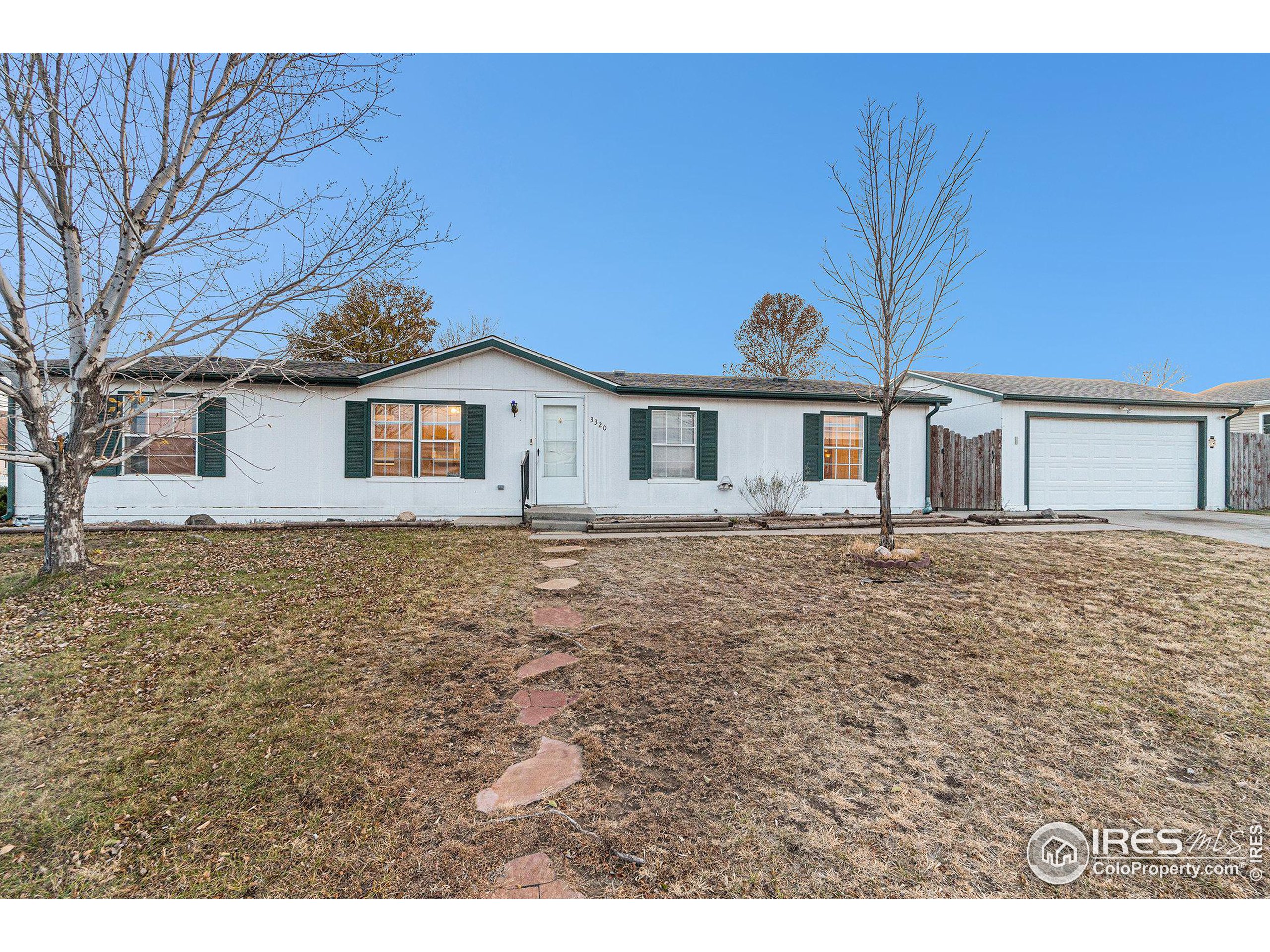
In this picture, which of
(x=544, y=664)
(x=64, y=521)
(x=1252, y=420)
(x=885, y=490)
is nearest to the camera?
(x=544, y=664)

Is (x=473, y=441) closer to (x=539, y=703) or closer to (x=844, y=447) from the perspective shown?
(x=539, y=703)

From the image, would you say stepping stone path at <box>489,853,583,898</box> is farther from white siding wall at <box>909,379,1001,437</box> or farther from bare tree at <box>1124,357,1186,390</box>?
bare tree at <box>1124,357,1186,390</box>

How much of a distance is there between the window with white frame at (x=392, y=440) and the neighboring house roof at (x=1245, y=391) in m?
22.9

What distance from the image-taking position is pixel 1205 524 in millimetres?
10039

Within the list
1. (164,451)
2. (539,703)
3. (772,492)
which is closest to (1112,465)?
(772,492)

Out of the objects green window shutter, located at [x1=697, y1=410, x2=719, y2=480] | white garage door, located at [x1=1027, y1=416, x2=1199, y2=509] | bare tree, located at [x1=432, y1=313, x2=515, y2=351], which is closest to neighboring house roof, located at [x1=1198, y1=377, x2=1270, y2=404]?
white garage door, located at [x1=1027, y1=416, x2=1199, y2=509]

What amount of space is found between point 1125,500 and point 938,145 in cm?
1090

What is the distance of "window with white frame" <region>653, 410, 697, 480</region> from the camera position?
35.1 ft

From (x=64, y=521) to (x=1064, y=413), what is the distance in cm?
1746

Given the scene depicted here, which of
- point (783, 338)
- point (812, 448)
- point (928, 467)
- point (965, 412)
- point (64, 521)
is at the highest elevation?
point (783, 338)

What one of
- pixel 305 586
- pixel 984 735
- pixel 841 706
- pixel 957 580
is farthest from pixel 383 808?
pixel 957 580

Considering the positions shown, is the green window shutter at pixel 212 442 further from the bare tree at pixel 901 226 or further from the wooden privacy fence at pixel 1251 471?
the wooden privacy fence at pixel 1251 471

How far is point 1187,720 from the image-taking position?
120 inches

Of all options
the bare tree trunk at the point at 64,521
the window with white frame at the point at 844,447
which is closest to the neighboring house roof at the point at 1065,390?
the window with white frame at the point at 844,447
